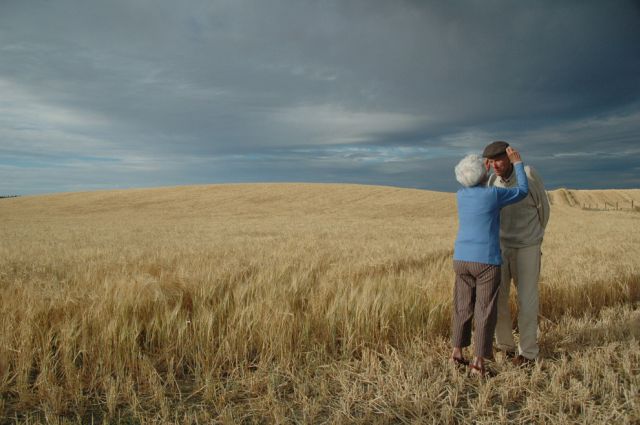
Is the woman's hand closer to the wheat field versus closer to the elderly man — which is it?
the elderly man

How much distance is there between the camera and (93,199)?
4522 centimetres

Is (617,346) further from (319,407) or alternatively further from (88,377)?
(88,377)

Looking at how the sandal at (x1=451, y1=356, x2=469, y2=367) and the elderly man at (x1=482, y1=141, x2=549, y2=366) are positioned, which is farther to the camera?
the elderly man at (x1=482, y1=141, x2=549, y2=366)

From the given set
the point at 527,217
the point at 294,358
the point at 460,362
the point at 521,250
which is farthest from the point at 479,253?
the point at 294,358

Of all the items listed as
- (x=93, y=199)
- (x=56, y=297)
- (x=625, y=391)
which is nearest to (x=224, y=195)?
(x=93, y=199)

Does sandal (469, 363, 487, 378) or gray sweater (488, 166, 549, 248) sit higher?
gray sweater (488, 166, 549, 248)

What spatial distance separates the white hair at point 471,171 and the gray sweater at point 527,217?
0.55 meters

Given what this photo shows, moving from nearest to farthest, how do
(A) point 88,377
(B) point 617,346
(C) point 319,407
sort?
(C) point 319,407
(A) point 88,377
(B) point 617,346

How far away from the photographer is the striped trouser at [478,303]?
3213 mm

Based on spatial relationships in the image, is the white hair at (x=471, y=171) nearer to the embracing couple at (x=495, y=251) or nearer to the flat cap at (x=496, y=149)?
the embracing couple at (x=495, y=251)

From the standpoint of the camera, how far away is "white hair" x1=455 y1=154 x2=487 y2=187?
3250 mm

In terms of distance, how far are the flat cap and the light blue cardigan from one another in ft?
0.74

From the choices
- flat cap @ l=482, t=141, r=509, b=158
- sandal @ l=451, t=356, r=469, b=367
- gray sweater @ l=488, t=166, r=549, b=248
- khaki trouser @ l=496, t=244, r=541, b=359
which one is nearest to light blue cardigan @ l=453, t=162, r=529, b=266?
flat cap @ l=482, t=141, r=509, b=158

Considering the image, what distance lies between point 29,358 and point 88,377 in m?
0.52
